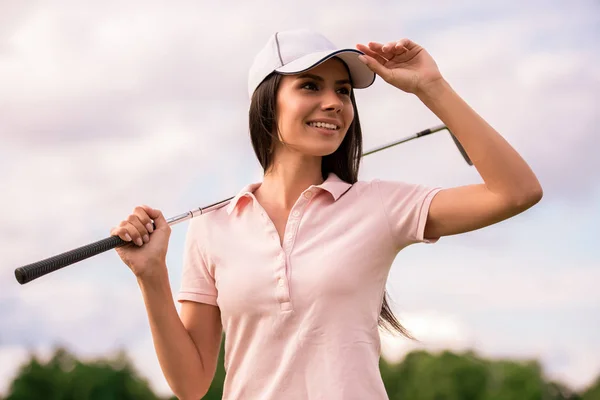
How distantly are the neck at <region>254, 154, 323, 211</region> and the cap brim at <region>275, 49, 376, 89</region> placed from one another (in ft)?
1.01

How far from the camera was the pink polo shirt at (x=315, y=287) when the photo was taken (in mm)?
2850

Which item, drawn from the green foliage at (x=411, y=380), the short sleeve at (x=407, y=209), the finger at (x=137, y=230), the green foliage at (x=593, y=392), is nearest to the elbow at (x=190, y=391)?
the finger at (x=137, y=230)

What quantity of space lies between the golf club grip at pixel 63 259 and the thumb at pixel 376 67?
3.32ft

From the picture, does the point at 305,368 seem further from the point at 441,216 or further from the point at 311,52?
the point at 311,52

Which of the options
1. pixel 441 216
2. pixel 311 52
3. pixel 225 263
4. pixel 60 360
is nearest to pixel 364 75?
pixel 311 52

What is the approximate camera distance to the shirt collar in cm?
308

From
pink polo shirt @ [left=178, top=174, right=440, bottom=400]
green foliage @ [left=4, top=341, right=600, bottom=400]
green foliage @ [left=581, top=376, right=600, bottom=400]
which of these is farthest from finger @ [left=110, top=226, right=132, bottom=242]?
green foliage @ [left=581, top=376, right=600, bottom=400]

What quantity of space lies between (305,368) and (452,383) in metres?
25.3

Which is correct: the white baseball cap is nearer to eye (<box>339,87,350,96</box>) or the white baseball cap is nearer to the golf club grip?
eye (<box>339,87,350,96</box>)

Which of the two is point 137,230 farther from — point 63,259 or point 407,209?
point 407,209

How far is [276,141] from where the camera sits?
3.25 metres

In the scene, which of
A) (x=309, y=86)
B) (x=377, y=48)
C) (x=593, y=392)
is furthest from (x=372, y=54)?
(x=593, y=392)

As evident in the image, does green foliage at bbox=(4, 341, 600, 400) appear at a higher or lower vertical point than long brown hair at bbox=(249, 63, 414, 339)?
lower

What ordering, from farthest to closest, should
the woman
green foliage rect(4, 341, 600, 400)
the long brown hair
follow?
green foliage rect(4, 341, 600, 400) < the long brown hair < the woman
